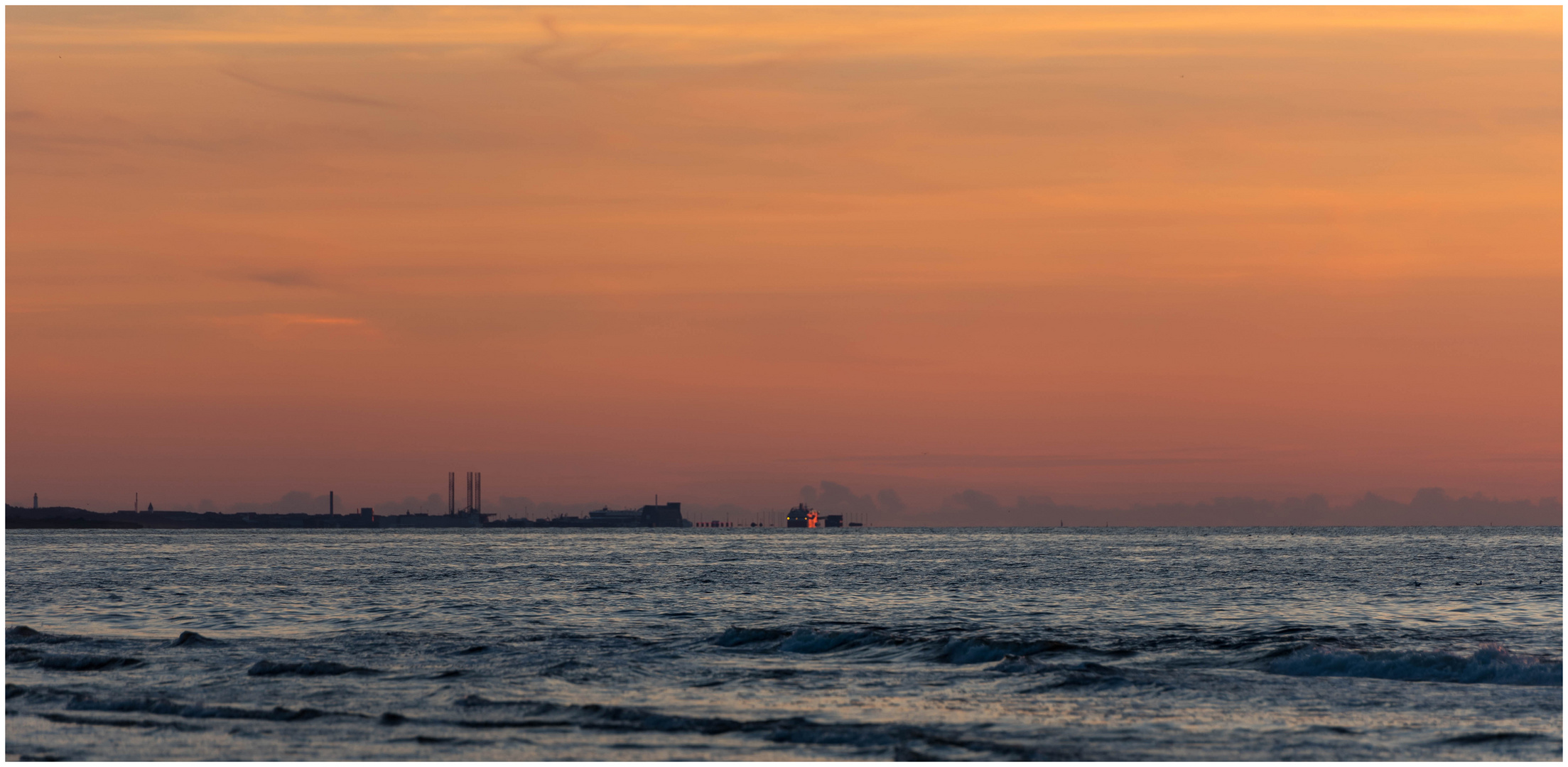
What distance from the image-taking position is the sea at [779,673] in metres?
24.8

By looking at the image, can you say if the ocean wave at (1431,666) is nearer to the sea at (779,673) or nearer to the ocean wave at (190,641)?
the sea at (779,673)

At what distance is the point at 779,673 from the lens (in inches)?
Answer: 1371

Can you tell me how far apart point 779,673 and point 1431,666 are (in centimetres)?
1621

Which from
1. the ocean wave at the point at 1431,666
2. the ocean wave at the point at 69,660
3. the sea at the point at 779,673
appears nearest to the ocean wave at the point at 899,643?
the sea at the point at 779,673

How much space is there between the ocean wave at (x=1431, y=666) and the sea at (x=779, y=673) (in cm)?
11

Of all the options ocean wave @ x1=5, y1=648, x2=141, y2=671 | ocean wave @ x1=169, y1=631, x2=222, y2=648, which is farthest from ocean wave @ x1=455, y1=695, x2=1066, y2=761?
ocean wave @ x1=169, y1=631, x2=222, y2=648

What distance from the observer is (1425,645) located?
42094mm

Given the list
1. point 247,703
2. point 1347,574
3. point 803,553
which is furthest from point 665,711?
point 803,553

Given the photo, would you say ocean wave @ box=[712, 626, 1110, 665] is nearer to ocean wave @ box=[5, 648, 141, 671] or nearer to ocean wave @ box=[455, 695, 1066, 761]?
ocean wave @ box=[455, 695, 1066, 761]

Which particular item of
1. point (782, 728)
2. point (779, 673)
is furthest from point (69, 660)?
point (782, 728)

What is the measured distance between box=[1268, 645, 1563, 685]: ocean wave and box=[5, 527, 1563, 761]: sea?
0.37ft

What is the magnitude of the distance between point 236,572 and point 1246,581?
2646 inches

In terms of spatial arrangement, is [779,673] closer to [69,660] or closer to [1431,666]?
[1431,666]

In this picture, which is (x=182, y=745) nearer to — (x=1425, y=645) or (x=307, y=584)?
(x=1425, y=645)
